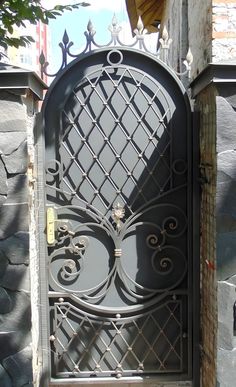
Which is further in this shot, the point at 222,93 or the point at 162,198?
the point at 162,198

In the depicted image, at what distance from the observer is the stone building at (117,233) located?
8.08 ft

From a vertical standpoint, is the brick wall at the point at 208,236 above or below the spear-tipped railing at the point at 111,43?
below

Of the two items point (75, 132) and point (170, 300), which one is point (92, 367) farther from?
point (75, 132)

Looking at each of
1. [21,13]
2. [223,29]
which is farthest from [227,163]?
[21,13]

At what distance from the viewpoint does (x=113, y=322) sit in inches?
114

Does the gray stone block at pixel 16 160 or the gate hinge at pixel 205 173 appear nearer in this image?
the gray stone block at pixel 16 160

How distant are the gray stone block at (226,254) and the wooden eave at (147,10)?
198 inches

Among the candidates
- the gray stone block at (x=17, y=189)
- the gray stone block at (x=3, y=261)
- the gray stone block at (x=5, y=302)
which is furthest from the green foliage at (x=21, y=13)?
the gray stone block at (x=5, y=302)

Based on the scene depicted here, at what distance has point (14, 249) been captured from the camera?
2.49 meters

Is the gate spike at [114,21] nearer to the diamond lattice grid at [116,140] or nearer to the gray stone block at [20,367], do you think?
the diamond lattice grid at [116,140]

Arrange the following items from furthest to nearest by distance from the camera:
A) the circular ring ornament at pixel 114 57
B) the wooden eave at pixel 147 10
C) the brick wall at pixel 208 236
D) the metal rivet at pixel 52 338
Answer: the wooden eave at pixel 147 10 < the metal rivet at pixel 52 338 < the circular ring ornament at pixel 114 57 < the brick wall at pixel 208 236

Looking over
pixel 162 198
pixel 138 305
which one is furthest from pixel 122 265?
pixel 162 198

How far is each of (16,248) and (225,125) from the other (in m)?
1.27

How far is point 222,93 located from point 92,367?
5.96 feet
